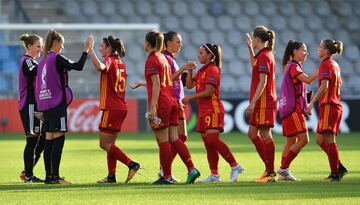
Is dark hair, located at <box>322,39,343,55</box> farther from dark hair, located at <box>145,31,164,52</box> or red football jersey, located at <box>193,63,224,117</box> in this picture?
dark hair, located at <box>145,31,164,52</box>

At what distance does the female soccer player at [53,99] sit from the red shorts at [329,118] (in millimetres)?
3107

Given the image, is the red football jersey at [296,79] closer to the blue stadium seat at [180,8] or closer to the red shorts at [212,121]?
the red shorts at [212,121]

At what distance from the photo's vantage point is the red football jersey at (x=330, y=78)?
41.3 feet

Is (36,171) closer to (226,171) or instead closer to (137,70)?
(226,171)

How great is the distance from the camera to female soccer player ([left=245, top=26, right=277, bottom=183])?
40.4ft

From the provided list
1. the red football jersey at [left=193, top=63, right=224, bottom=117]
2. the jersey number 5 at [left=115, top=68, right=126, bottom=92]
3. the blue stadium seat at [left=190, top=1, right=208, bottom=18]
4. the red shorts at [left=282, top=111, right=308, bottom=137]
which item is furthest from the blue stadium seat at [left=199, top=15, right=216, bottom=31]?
the jersey number 5 at [left=115, top=68, right=126, bottom=92]

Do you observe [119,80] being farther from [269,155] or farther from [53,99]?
[269,155]

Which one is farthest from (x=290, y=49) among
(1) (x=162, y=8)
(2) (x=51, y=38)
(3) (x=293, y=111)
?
(1) (x=162, y=8)

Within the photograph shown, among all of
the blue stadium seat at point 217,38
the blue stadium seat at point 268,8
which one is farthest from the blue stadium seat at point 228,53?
the blue stadium seat at point 268,8

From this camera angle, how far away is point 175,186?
11.7 meters

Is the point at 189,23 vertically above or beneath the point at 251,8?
beneath

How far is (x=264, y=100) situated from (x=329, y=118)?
A: 2.80 feet

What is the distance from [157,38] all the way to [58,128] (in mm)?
1557

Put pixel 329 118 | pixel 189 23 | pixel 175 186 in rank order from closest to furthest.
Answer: pixel 175 186 < pixel 329 118 < pixel 189 23
